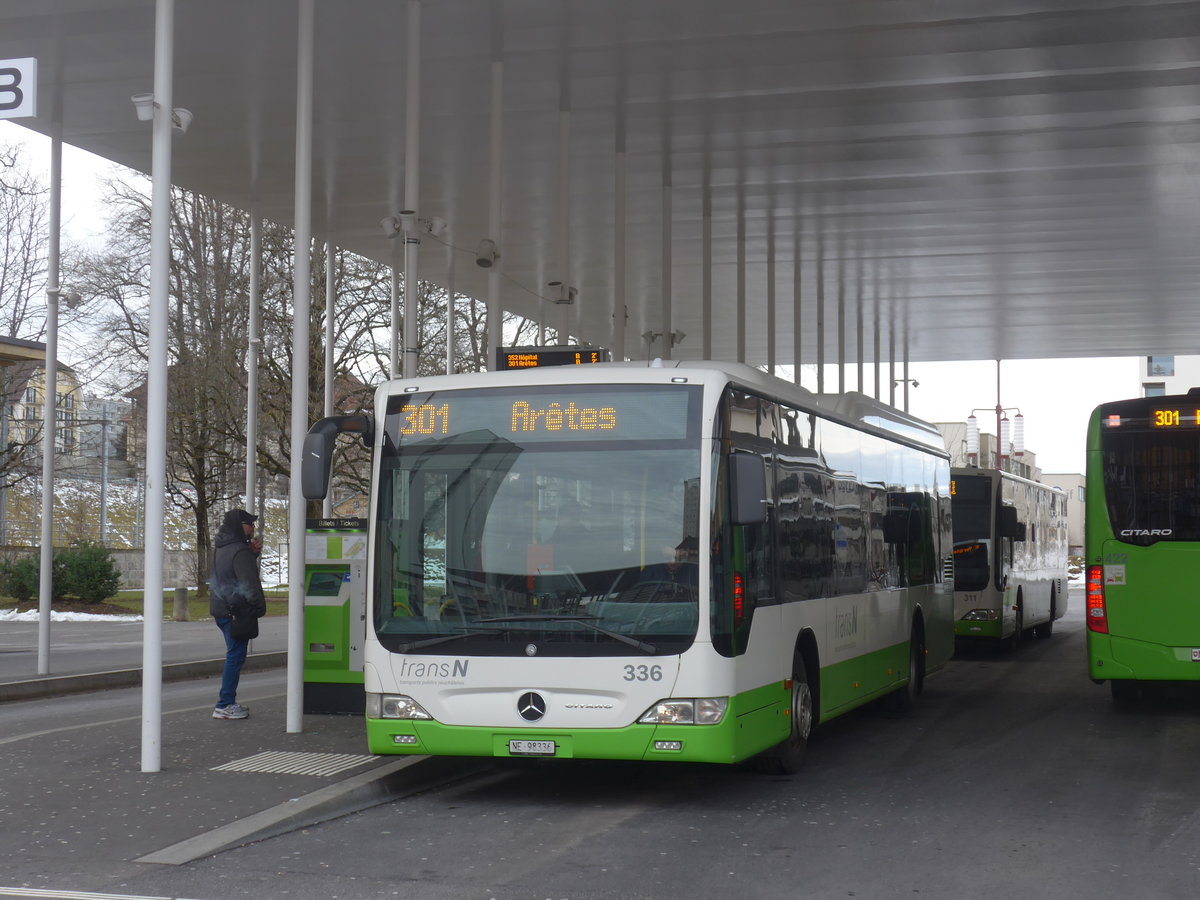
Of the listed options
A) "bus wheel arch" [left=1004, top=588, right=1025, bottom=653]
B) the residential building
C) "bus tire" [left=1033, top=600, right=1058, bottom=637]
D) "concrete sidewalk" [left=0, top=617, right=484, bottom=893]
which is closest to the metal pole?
"concrete sidewalk" [left=0, top=617, right=484, bottom=893]

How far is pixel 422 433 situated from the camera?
384 inches

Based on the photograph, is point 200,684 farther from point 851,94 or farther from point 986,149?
point 986,149

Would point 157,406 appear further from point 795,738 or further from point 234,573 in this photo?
point 795,738

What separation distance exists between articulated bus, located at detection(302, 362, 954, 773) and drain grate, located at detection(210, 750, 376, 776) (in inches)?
39.7

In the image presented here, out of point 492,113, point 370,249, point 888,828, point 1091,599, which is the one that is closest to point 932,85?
point 492,113

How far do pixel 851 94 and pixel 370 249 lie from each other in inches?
481

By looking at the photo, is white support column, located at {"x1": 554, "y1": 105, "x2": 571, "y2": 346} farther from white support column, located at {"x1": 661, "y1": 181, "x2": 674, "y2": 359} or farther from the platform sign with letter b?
the platform sign with letter b

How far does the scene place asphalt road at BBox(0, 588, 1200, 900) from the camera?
7234 millimetres

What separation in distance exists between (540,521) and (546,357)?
9.29 feet

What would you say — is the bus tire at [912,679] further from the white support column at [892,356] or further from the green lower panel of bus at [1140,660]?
the white support column at [892,356]

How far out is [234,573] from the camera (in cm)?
1320

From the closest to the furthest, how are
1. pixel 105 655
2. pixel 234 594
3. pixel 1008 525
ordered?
pixel 234 594 < pixel 105 655 < pixel 1008 525

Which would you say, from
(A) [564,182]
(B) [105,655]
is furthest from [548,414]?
(B) [105,655]

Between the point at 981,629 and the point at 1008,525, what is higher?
the point at 1008,525
